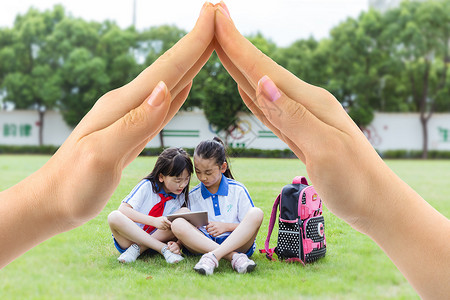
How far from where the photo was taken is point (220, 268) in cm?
62

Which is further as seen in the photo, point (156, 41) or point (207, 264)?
point (156, 41)

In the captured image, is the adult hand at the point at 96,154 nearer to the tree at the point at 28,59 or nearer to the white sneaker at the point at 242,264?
the white sneaker at the point at 242,264

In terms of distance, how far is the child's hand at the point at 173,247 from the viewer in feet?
1.84

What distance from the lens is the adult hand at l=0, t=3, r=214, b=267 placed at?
26cm

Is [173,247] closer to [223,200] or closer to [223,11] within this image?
[223,200]

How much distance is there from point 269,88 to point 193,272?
349 millimetres

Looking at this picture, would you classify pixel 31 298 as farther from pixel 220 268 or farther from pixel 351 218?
pixel 351 218

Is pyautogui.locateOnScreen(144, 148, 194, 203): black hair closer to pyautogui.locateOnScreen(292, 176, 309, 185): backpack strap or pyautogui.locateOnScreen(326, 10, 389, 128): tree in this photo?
pyautogui.locateOnScreen(292, 176, 309, 185): backpack strap

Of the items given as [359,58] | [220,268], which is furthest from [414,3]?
[220,268]

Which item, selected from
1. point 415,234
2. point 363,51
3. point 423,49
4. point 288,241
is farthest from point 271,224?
point 423,49

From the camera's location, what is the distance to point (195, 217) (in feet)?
1.84

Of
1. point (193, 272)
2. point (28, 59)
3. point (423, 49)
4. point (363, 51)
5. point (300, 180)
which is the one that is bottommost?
point (193, 272)

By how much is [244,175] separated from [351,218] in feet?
0.80

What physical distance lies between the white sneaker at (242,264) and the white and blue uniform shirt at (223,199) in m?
0.05
